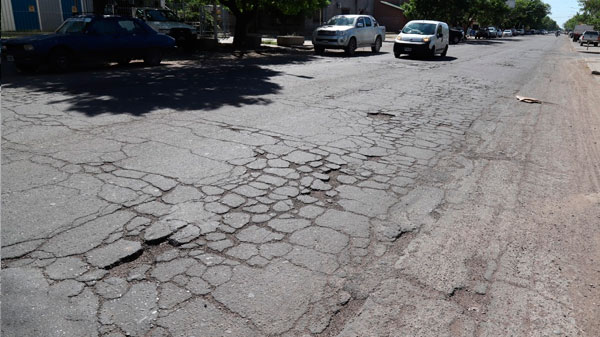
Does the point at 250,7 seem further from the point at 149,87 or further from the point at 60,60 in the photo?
the point at 149,87

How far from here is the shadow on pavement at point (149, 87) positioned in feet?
26.7

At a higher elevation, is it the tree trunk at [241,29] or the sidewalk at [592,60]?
the tree trunk at [241,29]

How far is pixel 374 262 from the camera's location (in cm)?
329

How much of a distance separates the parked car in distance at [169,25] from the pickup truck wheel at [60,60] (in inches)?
288

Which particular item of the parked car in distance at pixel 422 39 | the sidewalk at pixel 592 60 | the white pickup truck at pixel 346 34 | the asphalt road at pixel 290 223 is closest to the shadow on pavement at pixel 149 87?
the asphalt road at pixel 290 223

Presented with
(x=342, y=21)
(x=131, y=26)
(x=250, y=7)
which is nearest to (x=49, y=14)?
(x=250, y=7)

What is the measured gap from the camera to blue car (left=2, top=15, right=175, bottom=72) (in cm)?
1170

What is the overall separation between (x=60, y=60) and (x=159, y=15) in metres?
8.39

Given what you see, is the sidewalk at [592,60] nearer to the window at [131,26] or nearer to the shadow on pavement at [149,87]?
the shadow on pavement at [149,87]

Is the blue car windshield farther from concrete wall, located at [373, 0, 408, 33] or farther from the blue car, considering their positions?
concrete wall, located at [373, 0, 408, 33]

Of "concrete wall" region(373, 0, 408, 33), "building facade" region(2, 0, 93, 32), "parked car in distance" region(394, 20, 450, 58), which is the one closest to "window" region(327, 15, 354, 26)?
"parked car in distance" region(394, 20, 450, 58)

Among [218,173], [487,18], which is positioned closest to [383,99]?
[218,173]

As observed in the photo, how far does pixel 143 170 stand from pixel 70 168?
78 centimetres

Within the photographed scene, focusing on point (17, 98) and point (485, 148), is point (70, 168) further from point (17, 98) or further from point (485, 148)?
point (485, 148)
